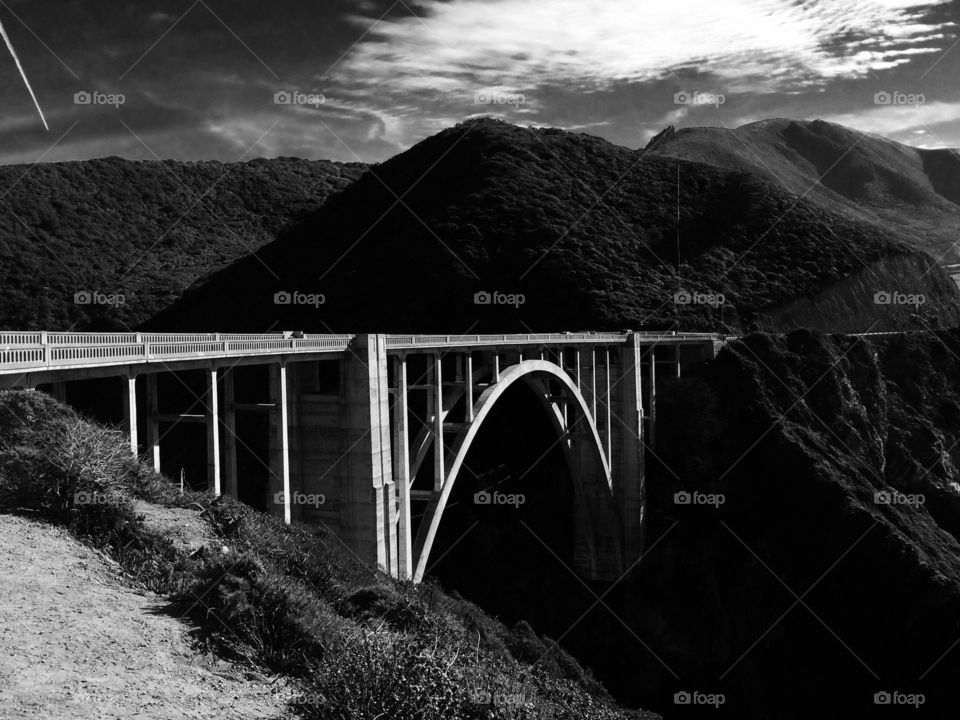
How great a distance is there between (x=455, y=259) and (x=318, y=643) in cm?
6049

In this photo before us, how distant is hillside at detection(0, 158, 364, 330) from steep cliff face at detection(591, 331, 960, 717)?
4728 cm

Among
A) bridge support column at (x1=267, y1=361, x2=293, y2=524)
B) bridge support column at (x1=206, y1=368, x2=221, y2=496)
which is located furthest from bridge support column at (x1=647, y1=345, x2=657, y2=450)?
bridge support column at (x1=206, y1=368, x2=221, y2=496)

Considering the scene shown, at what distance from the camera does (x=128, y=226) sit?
89.1 meters

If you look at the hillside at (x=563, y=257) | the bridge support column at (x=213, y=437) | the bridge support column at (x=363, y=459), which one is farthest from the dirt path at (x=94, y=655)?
the hillside at (x=563, y=257)

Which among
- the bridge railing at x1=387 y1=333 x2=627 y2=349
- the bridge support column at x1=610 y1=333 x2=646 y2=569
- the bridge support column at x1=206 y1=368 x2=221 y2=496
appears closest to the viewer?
the bridge support column at x1=206 y1=368 x2=221 y2=496

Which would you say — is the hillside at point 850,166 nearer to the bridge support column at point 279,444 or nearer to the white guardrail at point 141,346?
the white guardrail at point 141,346

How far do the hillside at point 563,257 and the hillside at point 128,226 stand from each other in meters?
6.85

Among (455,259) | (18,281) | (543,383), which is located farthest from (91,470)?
(18,281)

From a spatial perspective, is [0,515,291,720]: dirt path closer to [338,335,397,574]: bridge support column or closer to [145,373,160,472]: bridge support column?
[145,373,160,472]: bridge support column

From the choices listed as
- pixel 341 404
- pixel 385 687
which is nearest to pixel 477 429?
pixel 341 404

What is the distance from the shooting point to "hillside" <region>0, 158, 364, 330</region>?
6912cm

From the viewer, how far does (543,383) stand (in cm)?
3259

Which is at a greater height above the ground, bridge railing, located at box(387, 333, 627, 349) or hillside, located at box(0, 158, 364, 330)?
hillside, located at box(0, 158, 364, 330)

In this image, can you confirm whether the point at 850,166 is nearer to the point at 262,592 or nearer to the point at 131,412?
the point at 131,412
